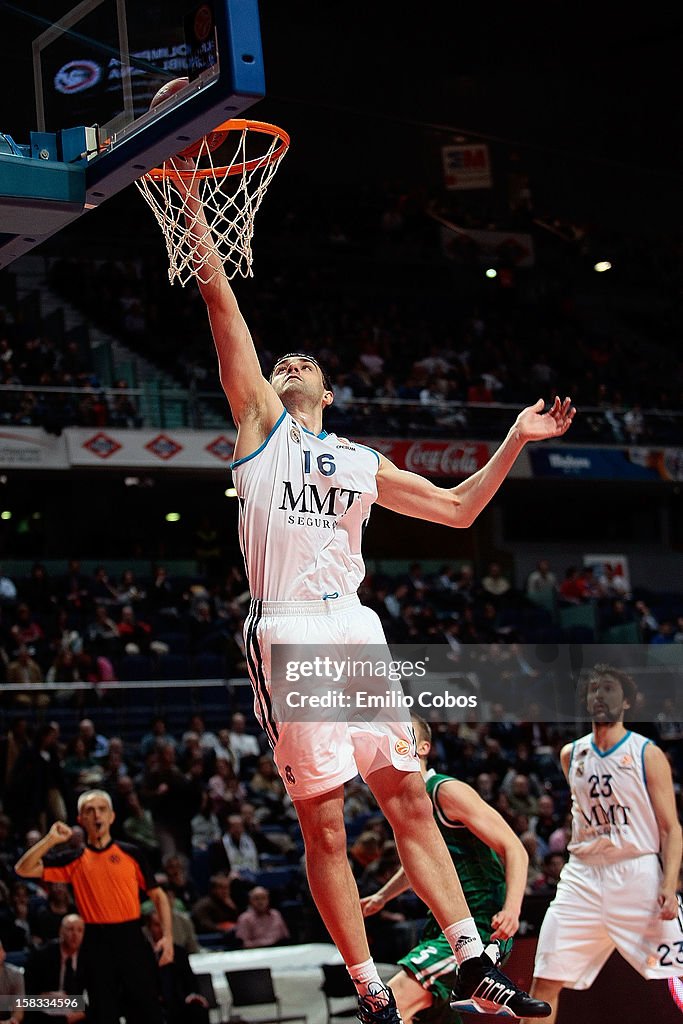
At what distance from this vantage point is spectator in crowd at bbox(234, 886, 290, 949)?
10500mm

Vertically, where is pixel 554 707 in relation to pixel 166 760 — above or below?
below

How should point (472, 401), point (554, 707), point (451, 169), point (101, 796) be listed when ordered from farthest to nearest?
point (451, 169)
point (472, 401)
point (554, 707)
point (101, 796)

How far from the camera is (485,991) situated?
450 centimetres

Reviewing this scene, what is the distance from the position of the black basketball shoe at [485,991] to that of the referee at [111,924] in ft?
13.3

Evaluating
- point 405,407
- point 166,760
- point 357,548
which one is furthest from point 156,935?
point 405,407

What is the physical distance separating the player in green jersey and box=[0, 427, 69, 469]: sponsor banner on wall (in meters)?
11.4

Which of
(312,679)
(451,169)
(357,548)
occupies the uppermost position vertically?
(451,169)

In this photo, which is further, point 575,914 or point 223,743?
point 223,743

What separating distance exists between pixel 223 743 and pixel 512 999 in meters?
8.94

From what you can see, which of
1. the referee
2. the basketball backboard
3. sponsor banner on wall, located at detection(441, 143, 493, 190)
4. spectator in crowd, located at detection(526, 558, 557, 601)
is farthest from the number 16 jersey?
sponsor banner on wall, located at detection(441, 143, 493, 190)

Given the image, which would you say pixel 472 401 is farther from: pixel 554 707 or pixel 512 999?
pixel 512 999

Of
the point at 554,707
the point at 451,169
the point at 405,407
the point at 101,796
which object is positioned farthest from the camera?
the point at 451,169

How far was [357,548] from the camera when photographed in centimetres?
518

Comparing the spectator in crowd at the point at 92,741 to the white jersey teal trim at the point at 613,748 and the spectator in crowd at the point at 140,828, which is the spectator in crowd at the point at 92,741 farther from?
the white jersey teal trim at the point at 613,748
